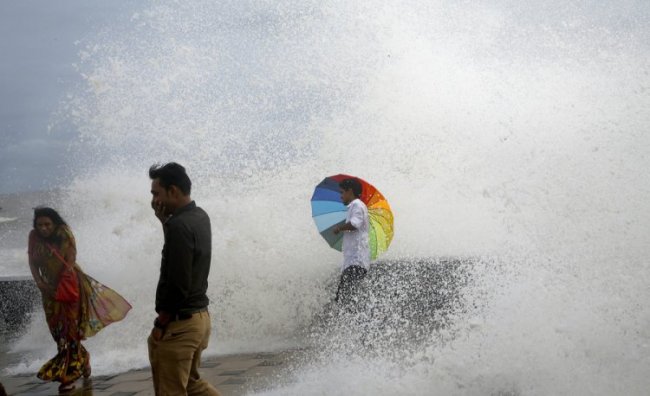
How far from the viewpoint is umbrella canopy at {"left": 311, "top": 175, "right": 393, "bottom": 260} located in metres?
6.93

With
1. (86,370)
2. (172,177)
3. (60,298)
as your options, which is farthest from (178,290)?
(86,370)

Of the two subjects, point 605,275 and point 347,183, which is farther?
point 347,183

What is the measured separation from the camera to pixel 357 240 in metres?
6.33

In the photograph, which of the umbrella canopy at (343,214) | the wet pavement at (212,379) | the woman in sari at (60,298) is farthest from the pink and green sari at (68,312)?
the umbrella canopy at (343,214)

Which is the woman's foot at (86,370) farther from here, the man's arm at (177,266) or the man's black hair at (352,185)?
the man's arm at (177,266)

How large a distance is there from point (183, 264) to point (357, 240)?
10.9ft

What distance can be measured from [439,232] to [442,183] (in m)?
1.32

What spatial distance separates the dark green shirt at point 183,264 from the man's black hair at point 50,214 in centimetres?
302

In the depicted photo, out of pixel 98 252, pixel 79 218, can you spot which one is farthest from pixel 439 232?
pixel 79 218

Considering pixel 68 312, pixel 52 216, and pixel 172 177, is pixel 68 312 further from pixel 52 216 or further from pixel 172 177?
pixel 172 177

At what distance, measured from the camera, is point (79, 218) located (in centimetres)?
1317

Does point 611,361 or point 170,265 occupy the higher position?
point 170,265

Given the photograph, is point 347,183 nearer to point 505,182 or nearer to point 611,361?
point 611,361

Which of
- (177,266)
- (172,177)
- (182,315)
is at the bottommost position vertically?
(182,315)
